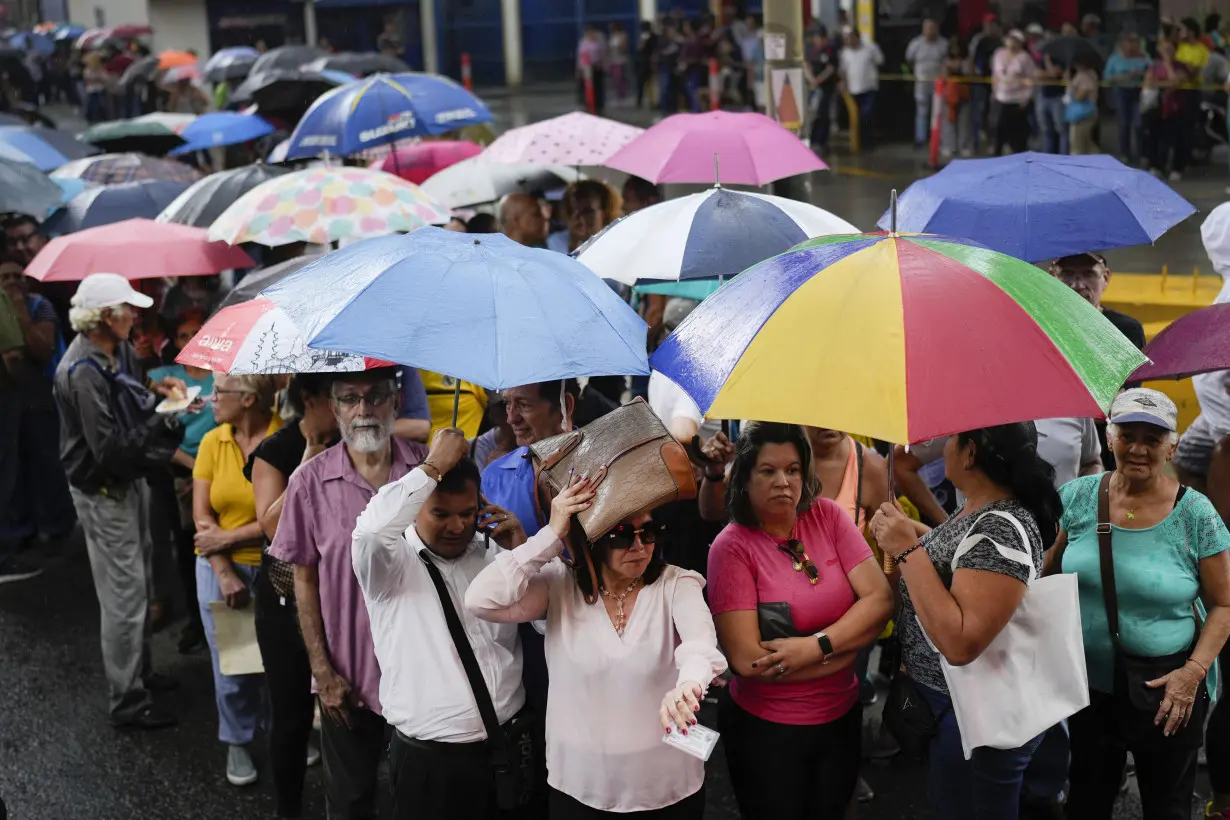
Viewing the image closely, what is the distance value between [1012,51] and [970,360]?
17489mm

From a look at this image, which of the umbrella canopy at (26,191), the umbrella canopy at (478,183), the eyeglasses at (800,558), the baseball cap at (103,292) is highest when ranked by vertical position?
the umbrella canopy at (26,191)

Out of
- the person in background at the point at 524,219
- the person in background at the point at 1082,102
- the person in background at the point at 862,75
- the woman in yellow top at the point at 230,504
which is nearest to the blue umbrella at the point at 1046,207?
the woman in yellow top at the point at 230,504

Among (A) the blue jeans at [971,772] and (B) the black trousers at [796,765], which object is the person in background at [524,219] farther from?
(A) the blue jeans at [971,772]

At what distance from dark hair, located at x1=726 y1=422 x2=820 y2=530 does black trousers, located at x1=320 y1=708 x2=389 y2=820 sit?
144 centimetres

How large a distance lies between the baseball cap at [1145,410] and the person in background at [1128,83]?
1570cm

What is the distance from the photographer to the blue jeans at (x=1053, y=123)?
19.1 metres

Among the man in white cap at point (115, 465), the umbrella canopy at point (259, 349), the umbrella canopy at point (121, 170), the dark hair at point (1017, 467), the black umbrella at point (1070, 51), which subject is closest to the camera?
the dark hair at point (1017, 467)

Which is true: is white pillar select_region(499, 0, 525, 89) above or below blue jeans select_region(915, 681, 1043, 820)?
above

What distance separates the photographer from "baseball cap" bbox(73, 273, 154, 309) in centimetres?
634

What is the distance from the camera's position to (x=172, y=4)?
42688 millimetres

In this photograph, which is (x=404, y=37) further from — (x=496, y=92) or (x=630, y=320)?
(x=630, y=320)

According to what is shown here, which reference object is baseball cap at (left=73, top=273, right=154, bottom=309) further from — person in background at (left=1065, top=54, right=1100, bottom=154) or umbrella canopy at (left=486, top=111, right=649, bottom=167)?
person in background at (left=1065, top=54, right=1100, bottom=154)

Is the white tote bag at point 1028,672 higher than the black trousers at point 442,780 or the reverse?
higher

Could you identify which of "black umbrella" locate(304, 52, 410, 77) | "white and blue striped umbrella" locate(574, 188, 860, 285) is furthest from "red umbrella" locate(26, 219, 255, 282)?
"black umbrella" locate(304, 52, 410, 77)
